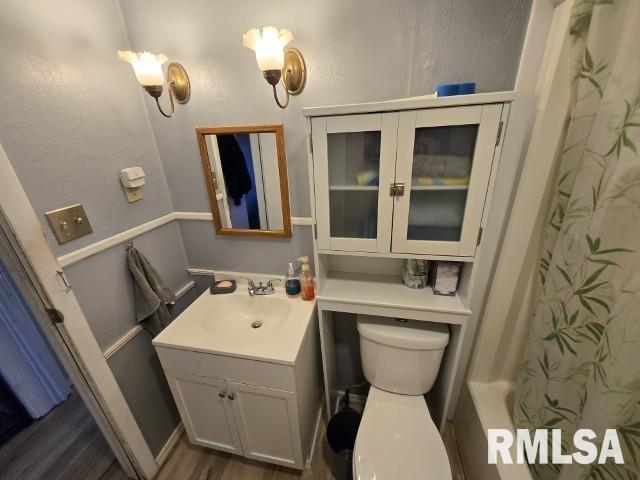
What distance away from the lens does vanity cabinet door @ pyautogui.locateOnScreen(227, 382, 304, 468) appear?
43.4 inches

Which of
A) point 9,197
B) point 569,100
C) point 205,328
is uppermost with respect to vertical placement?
point 569,100

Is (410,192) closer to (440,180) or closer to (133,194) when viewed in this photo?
(440,180)

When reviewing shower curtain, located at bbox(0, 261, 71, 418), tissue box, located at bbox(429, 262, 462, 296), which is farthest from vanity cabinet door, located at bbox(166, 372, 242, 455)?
shower curtain, located at bbox(0, 261, 71, 418)

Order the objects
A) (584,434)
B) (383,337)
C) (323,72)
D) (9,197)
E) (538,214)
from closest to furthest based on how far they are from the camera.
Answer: (584,434)
(9,197)
(538,214)
(323,72)
(383,337)

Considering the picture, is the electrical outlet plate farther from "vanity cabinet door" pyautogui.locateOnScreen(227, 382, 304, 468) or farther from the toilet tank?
the toilet tank

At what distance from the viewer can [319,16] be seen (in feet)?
3.27

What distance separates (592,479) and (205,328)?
1390 millimetres

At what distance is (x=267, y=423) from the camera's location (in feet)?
3.87

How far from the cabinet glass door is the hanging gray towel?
1125 mm

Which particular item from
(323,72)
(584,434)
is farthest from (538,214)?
(323,72)

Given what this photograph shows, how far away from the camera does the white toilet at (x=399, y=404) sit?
3.22ft

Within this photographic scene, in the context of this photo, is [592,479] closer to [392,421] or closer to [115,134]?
[392,421]

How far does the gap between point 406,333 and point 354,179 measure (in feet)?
2.33

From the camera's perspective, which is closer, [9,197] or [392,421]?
[9,197]
